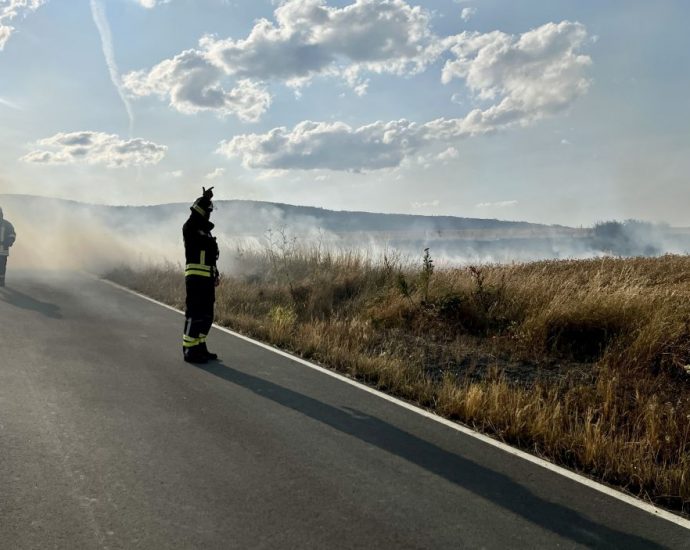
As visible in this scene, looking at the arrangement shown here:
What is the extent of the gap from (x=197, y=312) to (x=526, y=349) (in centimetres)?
456

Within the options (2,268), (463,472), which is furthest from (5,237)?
(463,472)

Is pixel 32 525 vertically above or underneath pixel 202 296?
underneath

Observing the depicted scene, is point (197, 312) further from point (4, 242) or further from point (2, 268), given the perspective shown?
point (4, 242)

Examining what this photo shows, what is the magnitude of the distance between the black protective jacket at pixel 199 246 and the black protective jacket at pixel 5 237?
9556mm

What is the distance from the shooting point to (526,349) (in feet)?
25.2

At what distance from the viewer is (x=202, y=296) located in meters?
7.44

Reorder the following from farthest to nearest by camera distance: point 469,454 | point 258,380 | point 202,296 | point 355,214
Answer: point 355,214 < point 202,296 < point 258,380 < point 469,454

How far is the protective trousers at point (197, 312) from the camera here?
7.15 meters

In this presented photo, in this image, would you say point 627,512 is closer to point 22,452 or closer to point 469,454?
point 469,454

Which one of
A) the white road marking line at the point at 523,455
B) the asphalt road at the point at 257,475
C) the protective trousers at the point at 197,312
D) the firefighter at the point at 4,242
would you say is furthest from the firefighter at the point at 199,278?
the firefighter at the point at 4,242

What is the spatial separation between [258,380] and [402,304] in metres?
4.17

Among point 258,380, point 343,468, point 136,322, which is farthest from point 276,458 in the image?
point 136,322

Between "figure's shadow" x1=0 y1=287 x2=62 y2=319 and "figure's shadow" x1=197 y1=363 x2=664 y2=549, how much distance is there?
622 cm

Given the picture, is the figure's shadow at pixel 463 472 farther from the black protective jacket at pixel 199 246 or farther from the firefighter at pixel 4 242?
the firefighter at pixel 4 242
